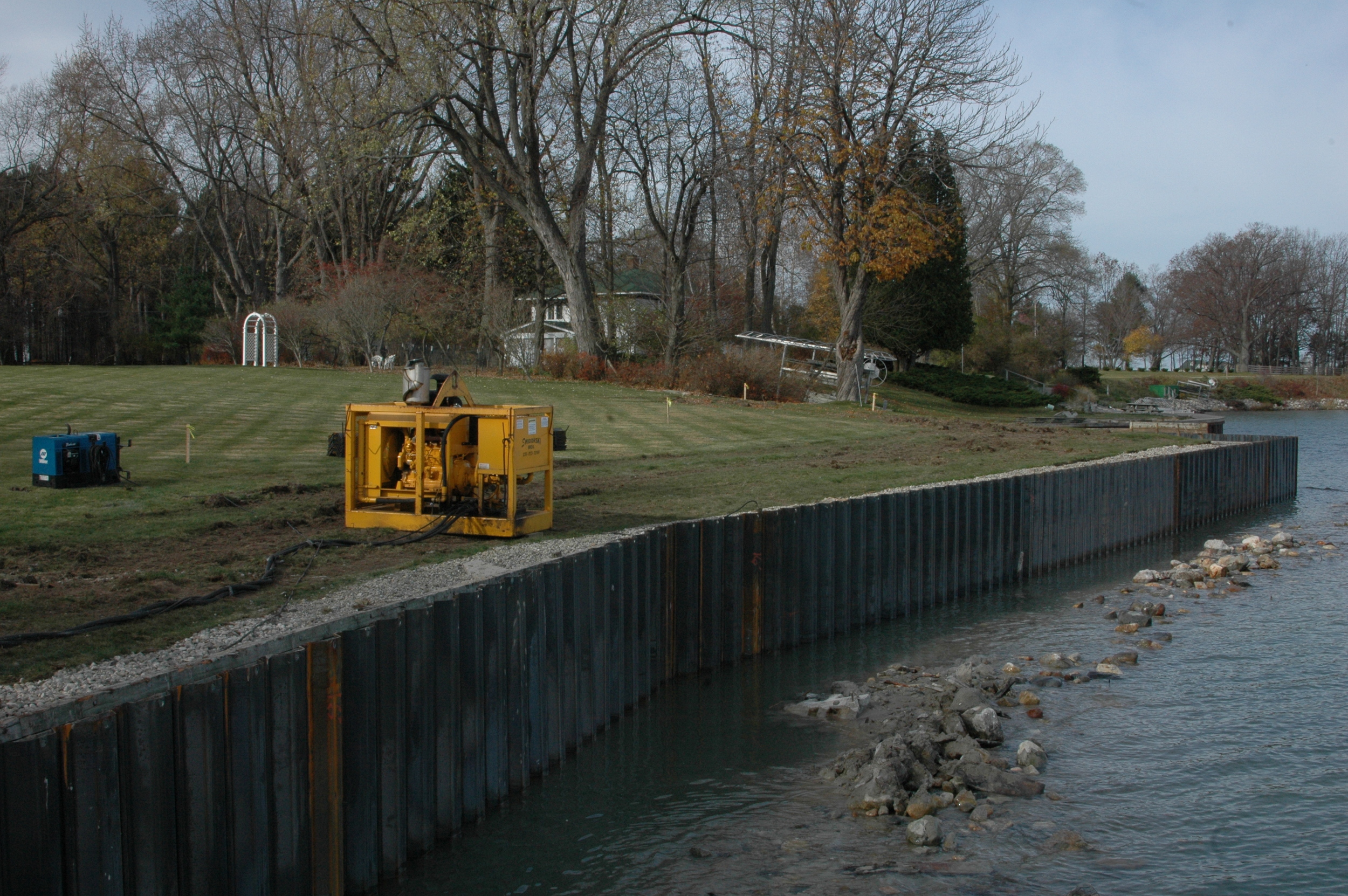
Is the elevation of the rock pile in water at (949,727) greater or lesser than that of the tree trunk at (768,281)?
lesser

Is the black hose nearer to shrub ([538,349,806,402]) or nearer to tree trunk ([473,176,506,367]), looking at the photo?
shrub ([538,349,806,402])

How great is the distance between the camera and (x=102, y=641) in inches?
316

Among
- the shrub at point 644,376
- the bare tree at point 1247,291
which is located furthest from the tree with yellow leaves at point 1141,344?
the shrub at point 644,376

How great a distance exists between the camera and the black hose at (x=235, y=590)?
7.96 metres

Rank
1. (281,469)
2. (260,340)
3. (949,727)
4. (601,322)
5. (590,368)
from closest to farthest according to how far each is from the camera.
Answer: (949,727) → (281,469) → (590,368) → (601,322) → (260,340)

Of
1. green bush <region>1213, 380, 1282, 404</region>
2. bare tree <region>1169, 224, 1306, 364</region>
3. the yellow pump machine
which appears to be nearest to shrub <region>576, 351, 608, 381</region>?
the yellow pump machine

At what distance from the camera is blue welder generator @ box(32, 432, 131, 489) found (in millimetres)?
14773

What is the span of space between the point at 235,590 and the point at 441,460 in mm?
3552

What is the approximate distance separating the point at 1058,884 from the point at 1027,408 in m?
49.0

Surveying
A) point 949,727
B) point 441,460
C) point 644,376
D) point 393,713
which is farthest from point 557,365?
point 393,713

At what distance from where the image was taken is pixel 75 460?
1505cm

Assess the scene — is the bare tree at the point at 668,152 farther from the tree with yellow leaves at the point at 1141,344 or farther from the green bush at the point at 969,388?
the tree with yellow leaves at the point at 1141,344

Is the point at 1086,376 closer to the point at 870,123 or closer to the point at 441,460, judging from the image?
the point at 870,123

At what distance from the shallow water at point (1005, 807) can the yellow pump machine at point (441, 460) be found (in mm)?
3055
